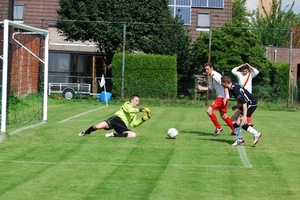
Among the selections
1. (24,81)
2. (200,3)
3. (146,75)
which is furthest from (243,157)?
(200,3)

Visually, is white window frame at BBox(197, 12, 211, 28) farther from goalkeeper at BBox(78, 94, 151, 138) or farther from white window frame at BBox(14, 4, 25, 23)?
goalkeeper at BBox(78, 94, 151, 138)

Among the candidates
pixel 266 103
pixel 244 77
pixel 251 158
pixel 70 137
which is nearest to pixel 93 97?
pixel 266 103

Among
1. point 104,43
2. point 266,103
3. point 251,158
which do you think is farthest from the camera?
point 104,43

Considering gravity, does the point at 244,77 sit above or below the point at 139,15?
below

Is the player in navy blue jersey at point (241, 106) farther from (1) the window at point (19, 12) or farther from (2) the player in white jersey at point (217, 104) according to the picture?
(1) the window at point (19, 12)

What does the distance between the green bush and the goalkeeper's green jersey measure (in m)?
17.9

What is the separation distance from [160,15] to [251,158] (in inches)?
1099

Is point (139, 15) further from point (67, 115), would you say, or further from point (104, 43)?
point (67, 115)

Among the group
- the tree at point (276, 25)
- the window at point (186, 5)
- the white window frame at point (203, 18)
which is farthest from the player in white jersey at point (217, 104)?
the tree at point (276, 25)

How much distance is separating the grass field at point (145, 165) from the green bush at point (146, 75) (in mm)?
15660

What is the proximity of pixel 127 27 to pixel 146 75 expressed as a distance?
4.07 m

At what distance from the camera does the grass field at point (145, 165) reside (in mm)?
10211

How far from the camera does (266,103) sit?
116ft

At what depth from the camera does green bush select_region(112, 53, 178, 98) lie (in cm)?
3544
